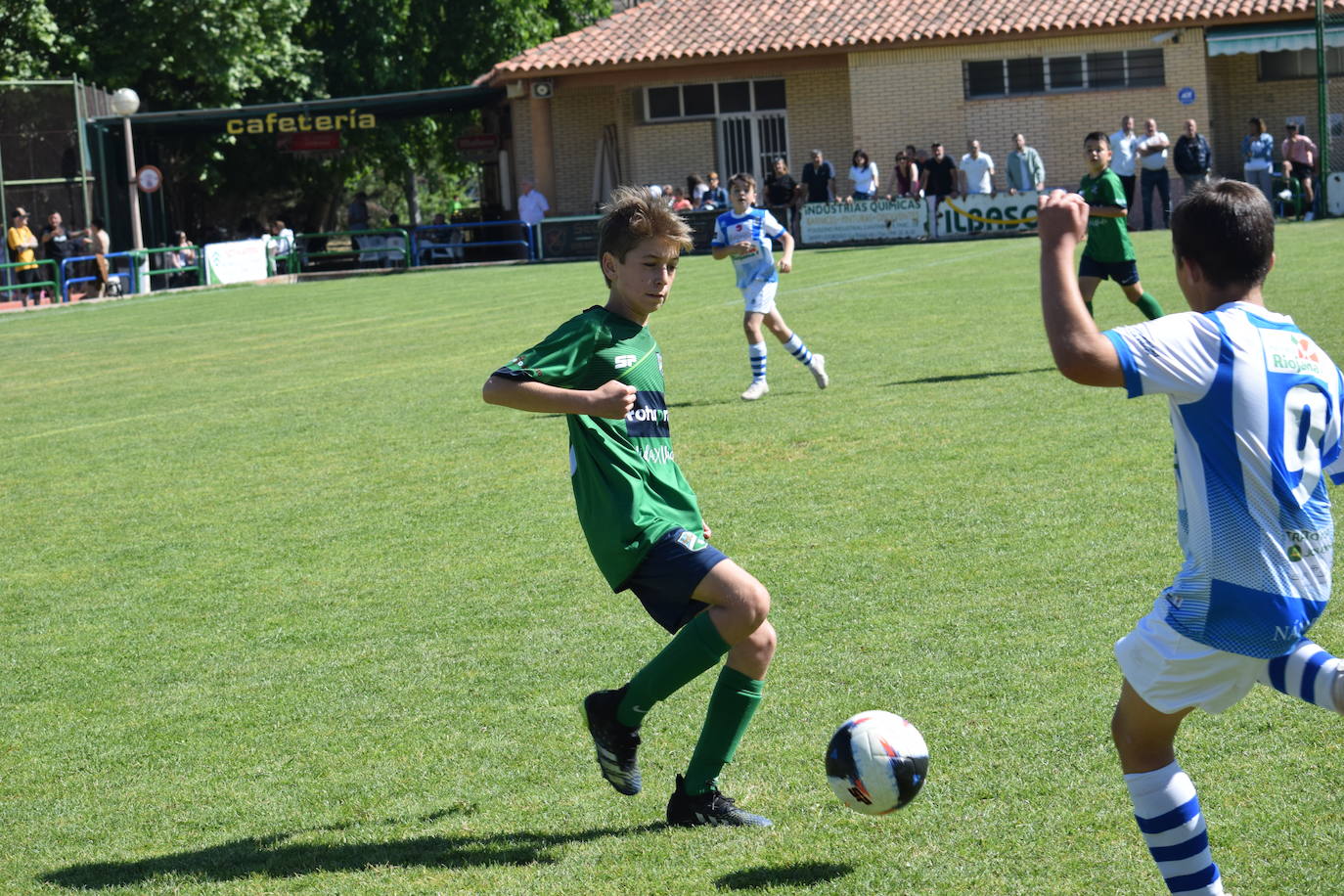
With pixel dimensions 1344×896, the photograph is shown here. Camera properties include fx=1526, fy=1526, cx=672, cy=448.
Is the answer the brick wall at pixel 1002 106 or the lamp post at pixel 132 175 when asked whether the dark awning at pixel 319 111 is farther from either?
the brick wall at pixel 1002 106

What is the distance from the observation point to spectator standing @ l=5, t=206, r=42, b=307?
92.4ft

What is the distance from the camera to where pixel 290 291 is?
1137 inches

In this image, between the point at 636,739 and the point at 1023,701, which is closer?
the point at 636,739

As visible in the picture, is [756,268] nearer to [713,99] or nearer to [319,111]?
[319,111]

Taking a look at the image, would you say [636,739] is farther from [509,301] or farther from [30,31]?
[30,31]

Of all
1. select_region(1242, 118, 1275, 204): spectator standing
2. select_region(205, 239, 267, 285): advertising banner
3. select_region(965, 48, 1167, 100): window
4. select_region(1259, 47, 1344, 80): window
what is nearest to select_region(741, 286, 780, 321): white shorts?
select_region(1242, 118, 1275, 204): spectator standing

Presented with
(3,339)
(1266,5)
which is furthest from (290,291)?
(1266,5)

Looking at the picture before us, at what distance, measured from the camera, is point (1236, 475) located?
3.09 meters

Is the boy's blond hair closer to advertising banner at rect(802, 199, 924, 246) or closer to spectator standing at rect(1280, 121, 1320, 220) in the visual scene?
spectator standing at rect(1280, 121, 1320, 220)

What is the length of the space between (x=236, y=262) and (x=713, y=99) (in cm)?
1239

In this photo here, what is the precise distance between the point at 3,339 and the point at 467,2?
2423 cm

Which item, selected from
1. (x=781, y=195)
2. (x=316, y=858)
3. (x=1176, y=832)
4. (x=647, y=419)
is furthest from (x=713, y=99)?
(x=1176, y=832)

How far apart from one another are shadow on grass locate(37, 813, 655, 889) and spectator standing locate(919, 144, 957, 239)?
2697cm

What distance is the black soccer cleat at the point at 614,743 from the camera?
13.8 feet
